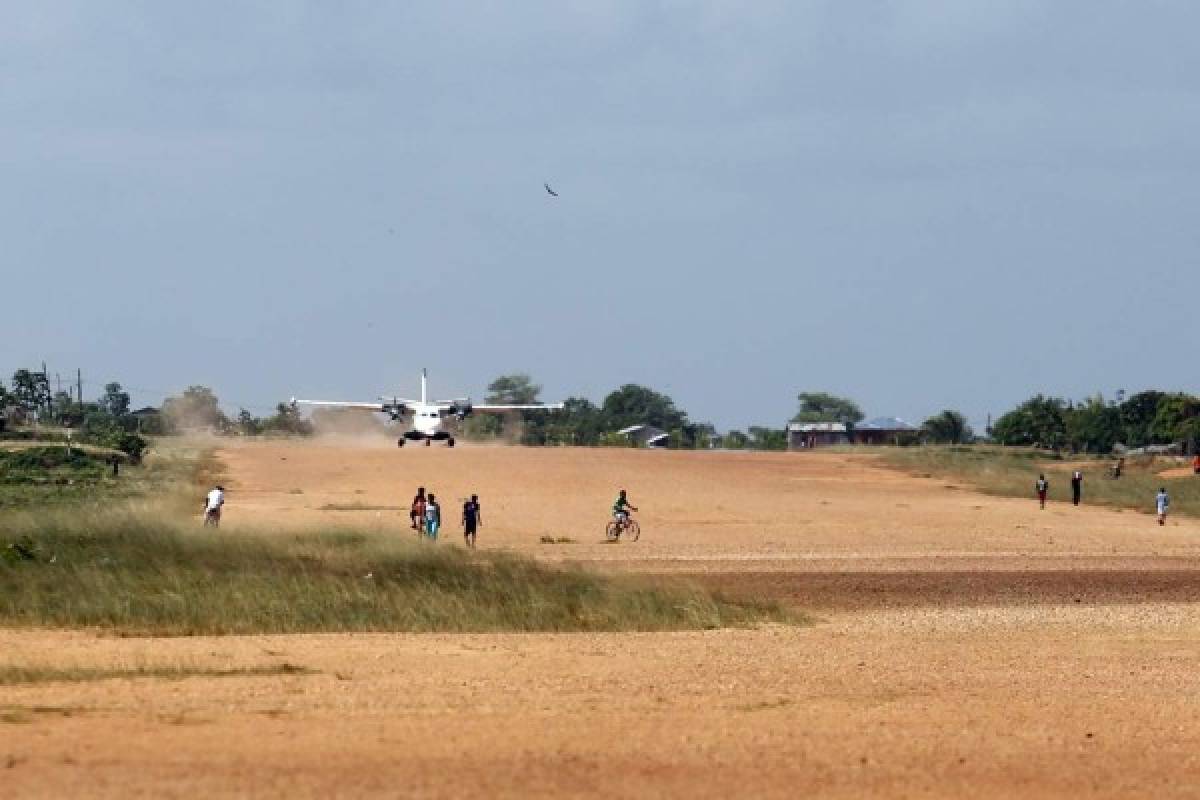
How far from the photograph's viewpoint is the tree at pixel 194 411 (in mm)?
143500

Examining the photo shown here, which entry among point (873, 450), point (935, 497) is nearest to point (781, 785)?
point (935, 497)

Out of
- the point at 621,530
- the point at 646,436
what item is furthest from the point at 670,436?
the point at 621,530

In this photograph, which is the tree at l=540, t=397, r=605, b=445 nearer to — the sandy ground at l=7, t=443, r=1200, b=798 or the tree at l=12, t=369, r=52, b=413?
the tree at l=12, t=369, r=52, b=413

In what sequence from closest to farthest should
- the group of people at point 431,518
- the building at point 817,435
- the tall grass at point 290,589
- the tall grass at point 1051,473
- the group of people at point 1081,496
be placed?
1. the tall grass at point 290,589
2. the group of people at point 431,518
3. the group of people at point 1081,496
4. the tall grass at point 1051,473
5. the building at point 817,435

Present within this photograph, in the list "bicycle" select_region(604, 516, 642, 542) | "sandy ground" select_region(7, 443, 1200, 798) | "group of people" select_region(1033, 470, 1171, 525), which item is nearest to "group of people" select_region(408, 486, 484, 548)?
"bicycle" select_region(604, 516, 642, 542)

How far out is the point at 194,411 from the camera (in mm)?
151625

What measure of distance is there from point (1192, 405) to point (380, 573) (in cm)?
10605

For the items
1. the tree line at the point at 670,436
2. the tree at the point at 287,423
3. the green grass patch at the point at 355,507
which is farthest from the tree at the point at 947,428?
the green grass patch at the point at 355,507

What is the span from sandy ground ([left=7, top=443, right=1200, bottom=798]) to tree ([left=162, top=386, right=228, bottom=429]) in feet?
370

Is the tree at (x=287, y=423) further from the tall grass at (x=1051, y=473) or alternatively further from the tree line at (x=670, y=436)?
the tall grass at (x=1051, y=473)

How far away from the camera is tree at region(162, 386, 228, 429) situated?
143500mm

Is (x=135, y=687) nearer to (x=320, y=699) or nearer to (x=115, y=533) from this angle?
(x=320, y=699)

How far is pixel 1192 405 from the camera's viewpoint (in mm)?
124062

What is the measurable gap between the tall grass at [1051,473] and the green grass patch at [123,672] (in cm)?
4567
